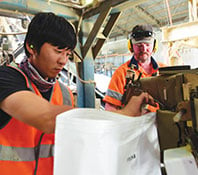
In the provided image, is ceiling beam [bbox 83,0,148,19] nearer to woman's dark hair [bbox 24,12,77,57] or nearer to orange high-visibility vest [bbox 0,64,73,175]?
woman's dark hair [bbox 24,12,77,57]

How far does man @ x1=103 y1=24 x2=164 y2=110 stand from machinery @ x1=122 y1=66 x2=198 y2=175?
81cm

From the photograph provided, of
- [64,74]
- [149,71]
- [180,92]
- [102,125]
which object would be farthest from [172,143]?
[64,74]

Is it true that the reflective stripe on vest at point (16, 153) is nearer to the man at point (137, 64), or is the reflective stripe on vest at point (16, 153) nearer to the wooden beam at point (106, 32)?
the man at point (137, 64)

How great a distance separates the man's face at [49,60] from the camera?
0.99 m

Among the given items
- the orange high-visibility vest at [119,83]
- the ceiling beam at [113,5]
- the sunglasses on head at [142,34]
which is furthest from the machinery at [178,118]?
the ceiling beam at [113,5]

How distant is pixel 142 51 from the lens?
1.82m

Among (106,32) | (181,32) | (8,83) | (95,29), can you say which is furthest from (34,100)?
(181,32)

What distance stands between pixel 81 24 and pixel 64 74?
2.02 metres

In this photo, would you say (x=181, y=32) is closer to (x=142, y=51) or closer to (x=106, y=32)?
(x=106, y=32)

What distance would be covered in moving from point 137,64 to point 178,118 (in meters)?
1.26


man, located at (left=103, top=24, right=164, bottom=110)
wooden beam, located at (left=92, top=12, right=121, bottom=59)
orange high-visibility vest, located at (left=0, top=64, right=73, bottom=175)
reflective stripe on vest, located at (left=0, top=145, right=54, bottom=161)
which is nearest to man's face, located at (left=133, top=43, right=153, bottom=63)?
man, located at (left=103, top=24, right=164, bottom=110)

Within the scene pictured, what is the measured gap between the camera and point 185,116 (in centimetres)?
67

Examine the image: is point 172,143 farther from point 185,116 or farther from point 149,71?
point 149,71

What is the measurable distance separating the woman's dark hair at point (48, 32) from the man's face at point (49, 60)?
26 millimetres
